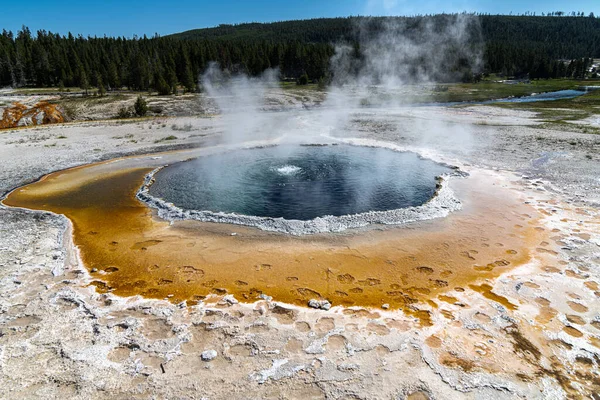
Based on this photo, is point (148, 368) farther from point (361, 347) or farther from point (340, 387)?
point (361, 347)

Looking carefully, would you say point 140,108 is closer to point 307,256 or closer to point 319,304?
point 307,256

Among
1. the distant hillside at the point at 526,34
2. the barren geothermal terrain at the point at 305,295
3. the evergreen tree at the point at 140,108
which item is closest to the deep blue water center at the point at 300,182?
the barren geothermal terrain at the point at 305,295

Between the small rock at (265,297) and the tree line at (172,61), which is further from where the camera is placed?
the tree line at (172,61)

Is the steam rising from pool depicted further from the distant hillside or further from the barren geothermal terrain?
the distant hillside

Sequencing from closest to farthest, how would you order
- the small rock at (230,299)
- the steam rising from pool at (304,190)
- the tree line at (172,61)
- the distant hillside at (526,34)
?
the small rock at (230,299) < the steam rising from pool at (304,190) < the tree line at (172,61) < the distant hillside at (526,34)

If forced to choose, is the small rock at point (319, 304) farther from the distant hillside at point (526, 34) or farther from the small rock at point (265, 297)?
the distant hillside at point (526, 34)

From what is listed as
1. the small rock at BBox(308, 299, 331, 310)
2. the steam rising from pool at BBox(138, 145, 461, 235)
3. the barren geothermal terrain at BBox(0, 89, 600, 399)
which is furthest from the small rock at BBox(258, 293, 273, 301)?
the steam rising from pool at BBox(138, 145, 461, 235)
